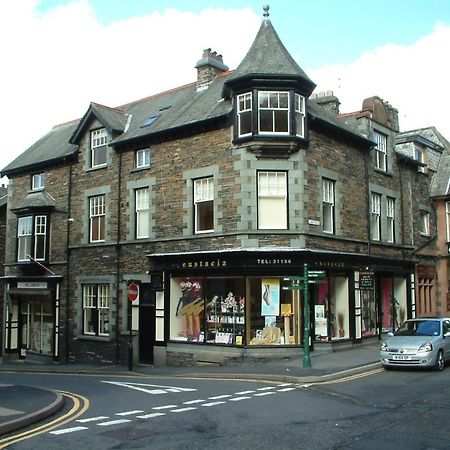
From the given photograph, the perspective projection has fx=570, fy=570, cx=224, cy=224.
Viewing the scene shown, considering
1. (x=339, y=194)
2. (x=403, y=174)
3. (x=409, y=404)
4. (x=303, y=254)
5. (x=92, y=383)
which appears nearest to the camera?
(x=409, y=404)

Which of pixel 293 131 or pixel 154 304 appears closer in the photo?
pixel 293 131

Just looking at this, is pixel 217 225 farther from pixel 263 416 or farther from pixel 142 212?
pixel 263 416

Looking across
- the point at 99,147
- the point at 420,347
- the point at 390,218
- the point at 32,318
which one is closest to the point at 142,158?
the point at 99,147

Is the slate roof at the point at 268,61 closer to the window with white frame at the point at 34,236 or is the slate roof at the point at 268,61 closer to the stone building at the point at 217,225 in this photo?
the stone building at the point at 217,225

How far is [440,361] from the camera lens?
16.3 metres

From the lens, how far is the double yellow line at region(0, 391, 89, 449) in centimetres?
930

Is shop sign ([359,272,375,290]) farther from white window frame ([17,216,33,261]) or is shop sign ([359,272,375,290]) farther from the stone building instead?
white window frame ([17,216,33,261])

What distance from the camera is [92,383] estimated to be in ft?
56.3

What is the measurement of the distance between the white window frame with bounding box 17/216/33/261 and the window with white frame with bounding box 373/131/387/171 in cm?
1686

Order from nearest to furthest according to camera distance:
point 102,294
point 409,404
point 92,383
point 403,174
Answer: point 409,404 → point 92,383 → point 102,294 → point 403,174

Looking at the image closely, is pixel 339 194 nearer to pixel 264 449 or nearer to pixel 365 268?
pixel 365 268

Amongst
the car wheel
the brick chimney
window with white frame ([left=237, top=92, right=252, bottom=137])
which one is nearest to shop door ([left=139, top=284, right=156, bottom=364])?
window with white frame ([left=237, top=92, right=252, bottom=137])

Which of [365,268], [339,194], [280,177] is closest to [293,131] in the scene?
[280,177]

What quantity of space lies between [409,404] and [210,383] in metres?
6.19
